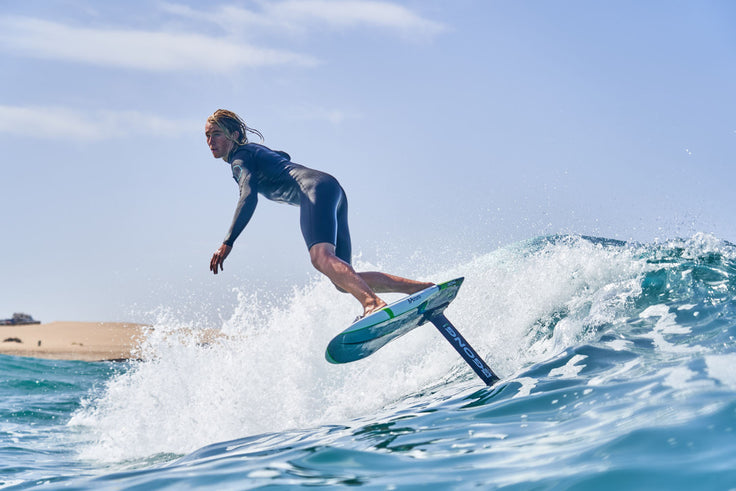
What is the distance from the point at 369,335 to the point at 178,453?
1.78 meters

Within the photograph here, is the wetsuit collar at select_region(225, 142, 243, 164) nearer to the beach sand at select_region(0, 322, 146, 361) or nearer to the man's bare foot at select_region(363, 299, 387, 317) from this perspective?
the man's bare foot at select_region(363, 299, 387, 317)

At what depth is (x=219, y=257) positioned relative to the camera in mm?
4715

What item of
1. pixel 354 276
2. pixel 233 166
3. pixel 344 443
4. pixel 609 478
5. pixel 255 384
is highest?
pixel 233 166

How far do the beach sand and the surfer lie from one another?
51.8 ft

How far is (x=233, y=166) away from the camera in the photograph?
5.30 metres

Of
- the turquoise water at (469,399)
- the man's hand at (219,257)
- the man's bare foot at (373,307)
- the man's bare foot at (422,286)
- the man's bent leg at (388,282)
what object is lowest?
the turquoise water at (469,399)

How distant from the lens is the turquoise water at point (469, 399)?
2.48 m

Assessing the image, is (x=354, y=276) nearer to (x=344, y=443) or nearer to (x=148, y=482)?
(x=344, y=443)

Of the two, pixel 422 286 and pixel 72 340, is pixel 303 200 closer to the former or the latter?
pixel 422 286

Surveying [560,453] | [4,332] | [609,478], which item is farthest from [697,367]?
[4,332]

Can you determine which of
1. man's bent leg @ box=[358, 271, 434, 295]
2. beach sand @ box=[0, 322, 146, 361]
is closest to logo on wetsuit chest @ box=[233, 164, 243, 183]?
man's bent leg @ box=[358, 271, 434, 295]

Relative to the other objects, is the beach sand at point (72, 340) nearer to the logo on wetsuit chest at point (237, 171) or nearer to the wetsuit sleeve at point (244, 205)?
the logo on wetsuit chest at point (237, 171)

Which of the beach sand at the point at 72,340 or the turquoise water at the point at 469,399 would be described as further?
the beach sand at the point at 72,340

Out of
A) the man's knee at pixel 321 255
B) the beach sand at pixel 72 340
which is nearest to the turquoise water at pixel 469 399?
the man's knee at pixel 321 255
